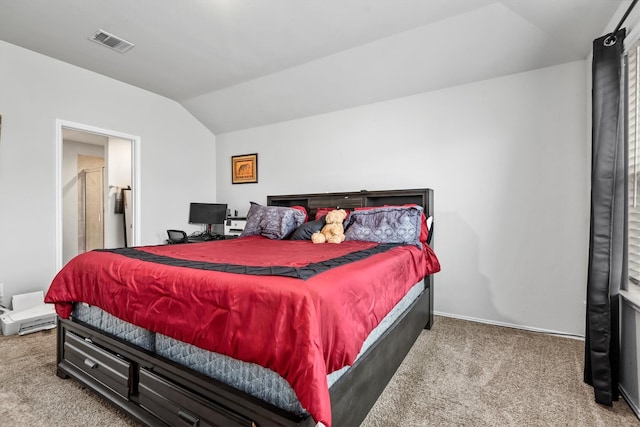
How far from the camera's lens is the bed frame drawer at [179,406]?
3.84ft

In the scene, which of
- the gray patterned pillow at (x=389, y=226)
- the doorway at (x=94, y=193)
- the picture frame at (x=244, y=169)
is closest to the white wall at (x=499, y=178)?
the gray patterned pillow at (x=389, y=226)

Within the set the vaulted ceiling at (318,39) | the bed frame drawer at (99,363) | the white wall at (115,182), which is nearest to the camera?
the bed frame drawer at (99,363)

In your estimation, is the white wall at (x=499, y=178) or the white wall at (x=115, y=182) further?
the white wall at (x=115, y=182)

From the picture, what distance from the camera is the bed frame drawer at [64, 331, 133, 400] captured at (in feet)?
5.01

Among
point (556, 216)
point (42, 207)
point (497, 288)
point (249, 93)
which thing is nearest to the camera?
point (556, 216)

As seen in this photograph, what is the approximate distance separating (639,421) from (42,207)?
4948 mm

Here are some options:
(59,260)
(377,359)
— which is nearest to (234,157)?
(59,260)

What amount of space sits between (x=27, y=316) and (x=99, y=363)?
169 centimetres

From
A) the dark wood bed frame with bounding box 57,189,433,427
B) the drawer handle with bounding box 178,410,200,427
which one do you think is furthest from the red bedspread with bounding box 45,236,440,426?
the drawer handle with bounding box 178,410,200,427

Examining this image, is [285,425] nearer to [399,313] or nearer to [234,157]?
[399,313]

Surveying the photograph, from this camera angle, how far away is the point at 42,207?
3150mm

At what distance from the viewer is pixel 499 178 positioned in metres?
2.88

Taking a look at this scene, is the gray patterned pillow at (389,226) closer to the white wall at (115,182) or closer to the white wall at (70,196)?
the white wall at (115,182)

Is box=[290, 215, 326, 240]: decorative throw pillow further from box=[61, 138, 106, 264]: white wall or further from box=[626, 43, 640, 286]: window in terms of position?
box=[61, 138, 106, 264]: white wall
